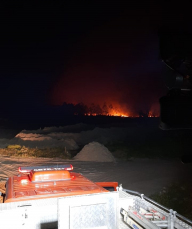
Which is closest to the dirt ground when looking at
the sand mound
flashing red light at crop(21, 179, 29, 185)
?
the sand mound

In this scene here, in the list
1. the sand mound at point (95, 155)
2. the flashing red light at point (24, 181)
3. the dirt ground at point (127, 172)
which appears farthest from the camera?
the sand mound at point (95, 155)

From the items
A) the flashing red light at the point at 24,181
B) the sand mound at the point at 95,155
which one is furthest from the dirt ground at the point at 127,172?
the flashing red light at the point at 24,181

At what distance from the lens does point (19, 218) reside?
12.7 feet

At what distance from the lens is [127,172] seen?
1705 centimetres

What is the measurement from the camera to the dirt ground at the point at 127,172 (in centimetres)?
1378

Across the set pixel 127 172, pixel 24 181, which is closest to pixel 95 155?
pixel 127 172

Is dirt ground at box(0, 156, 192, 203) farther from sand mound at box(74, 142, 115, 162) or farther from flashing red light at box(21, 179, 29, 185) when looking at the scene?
flashing red light at box(21, 179, 29, 185)

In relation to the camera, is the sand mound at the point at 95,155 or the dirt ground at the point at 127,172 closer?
the dirt ground at the point at 127,172

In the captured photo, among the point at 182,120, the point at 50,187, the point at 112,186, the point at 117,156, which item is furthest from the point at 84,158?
the point at 182,120

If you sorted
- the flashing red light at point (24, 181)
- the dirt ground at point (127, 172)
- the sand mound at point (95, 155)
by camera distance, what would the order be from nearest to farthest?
the flashing red light at point (24, 181)
the dirt ground at point (127, 172)
the sand mound at point (95, 155)

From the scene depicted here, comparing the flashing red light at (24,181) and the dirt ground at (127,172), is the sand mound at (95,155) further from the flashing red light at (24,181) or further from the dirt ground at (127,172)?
the flashing red light at (24,181)

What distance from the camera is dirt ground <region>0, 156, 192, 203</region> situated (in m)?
13.8

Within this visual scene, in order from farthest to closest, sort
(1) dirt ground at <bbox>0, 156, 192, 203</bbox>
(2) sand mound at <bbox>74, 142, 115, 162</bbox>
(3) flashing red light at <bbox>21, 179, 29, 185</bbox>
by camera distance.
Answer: (2) sand mound at <bbox>74, 142, 115, 162</bbox>, (1) dirt ground at <bbox>0, 156, 192, 203</bbox>, (3) flashing red light at <bbox>21, 179, 29, 185</bbox>

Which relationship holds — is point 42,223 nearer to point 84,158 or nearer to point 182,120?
point 182,120
